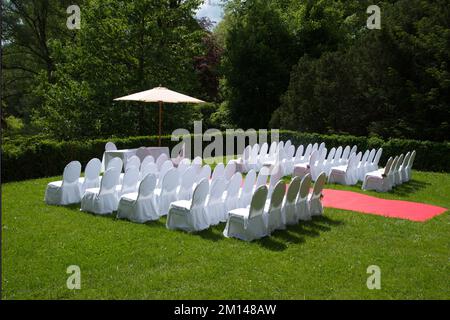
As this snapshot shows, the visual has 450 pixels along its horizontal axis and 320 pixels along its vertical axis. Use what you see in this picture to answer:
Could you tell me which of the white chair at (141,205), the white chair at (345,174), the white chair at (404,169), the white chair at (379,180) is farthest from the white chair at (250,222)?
the white chair at (404,169)

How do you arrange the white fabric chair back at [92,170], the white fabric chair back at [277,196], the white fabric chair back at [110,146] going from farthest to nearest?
1. the white fabric chair back at [110,146]
2. the white fabric chair back at [92,170]
3. the white fabric chair back at [277,196]

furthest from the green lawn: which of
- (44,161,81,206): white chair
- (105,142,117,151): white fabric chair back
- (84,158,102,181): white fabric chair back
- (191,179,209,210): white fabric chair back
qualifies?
(105,142,117,151): white fabric chair back

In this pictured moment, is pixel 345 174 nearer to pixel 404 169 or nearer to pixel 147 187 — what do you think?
pixel 404 169

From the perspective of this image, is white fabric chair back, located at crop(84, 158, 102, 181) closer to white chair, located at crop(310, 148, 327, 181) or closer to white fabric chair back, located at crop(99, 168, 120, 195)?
white fabric chair back, located at crop(99, 168, 120, 195)

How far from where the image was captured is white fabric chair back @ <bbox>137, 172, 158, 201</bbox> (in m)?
8.43

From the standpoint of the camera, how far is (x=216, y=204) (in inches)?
340

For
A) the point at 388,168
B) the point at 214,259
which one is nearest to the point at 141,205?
the point at 214,259

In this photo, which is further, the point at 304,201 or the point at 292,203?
the point at 304,201

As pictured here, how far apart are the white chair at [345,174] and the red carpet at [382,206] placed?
1490 millimetres

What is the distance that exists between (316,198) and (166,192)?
310 cm

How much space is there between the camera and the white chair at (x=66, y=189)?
9594mm

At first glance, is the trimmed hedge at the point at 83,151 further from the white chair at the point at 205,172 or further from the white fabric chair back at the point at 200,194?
the white fabric chair back at the point at 200,194

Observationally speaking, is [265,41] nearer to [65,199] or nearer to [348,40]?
[348,40]

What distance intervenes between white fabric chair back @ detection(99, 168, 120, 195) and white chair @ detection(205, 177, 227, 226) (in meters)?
2.01
